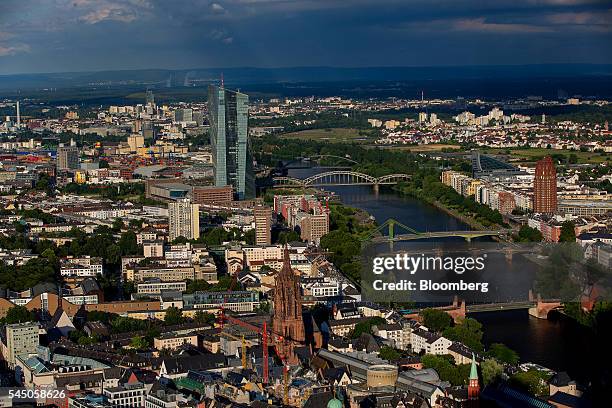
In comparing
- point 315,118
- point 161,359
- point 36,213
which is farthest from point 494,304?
point 315,118

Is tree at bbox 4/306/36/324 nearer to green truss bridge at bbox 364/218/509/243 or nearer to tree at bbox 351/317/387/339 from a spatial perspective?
tree at bbox 351/317/387/339

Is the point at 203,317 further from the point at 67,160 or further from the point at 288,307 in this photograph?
the point at 67,160

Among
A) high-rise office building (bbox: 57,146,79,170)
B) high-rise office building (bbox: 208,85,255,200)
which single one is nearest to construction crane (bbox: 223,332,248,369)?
high-rise office building (bbox: 208,85,255,200)

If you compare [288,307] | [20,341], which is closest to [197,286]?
[20,341]

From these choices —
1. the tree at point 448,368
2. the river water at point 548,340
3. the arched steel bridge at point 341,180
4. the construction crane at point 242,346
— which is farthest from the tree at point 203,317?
the arched steel bridge at point 341,180

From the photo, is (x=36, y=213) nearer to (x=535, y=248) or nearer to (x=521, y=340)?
(x=535, y=248)

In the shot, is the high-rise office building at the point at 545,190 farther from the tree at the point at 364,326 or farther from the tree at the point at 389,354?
the tree at the point at 389,354
